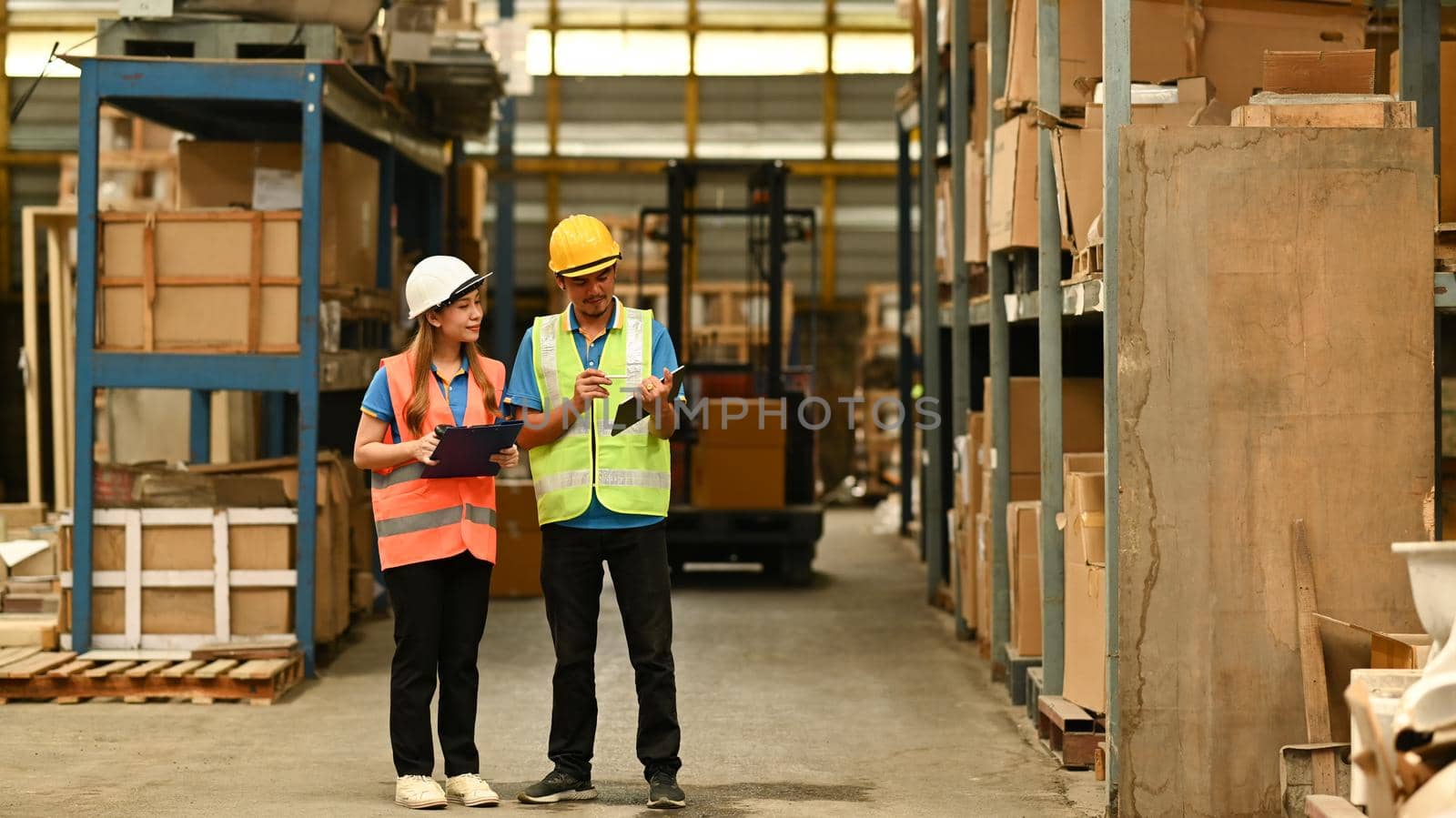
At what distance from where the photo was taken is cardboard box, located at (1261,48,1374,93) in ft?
16.8

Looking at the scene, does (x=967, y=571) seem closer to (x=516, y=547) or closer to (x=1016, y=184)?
(x=1016, y=184)

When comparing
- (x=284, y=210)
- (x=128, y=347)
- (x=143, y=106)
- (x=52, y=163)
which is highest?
(x=52, y=163)

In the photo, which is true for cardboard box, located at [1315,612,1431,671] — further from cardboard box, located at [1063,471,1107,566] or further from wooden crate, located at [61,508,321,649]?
wooden crate, located at [61,508,321,649]

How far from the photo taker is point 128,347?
305 inches

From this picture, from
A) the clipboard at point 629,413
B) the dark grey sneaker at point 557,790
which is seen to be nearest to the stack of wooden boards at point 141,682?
the dark grey sneaker at point 557,790

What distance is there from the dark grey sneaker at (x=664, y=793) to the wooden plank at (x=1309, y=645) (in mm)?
1911

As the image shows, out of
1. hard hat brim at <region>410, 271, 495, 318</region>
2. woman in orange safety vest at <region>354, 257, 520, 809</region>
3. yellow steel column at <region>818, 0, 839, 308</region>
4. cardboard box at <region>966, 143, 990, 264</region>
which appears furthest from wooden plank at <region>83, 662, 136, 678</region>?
yellow steel column at <region>818, 0, 839, 308</region>

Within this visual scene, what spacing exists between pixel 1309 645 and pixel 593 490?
218 cm

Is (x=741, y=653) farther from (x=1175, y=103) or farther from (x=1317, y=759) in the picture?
(x=1317, y=759)

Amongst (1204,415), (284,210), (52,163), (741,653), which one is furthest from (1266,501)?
(52,163)

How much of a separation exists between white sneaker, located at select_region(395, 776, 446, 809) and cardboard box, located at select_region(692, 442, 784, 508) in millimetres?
6439

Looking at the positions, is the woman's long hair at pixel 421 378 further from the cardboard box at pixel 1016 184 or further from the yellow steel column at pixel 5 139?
the yellow steel column at pixel 5 139

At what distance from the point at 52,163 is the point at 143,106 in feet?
40.6

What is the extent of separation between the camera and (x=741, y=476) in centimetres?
1162
